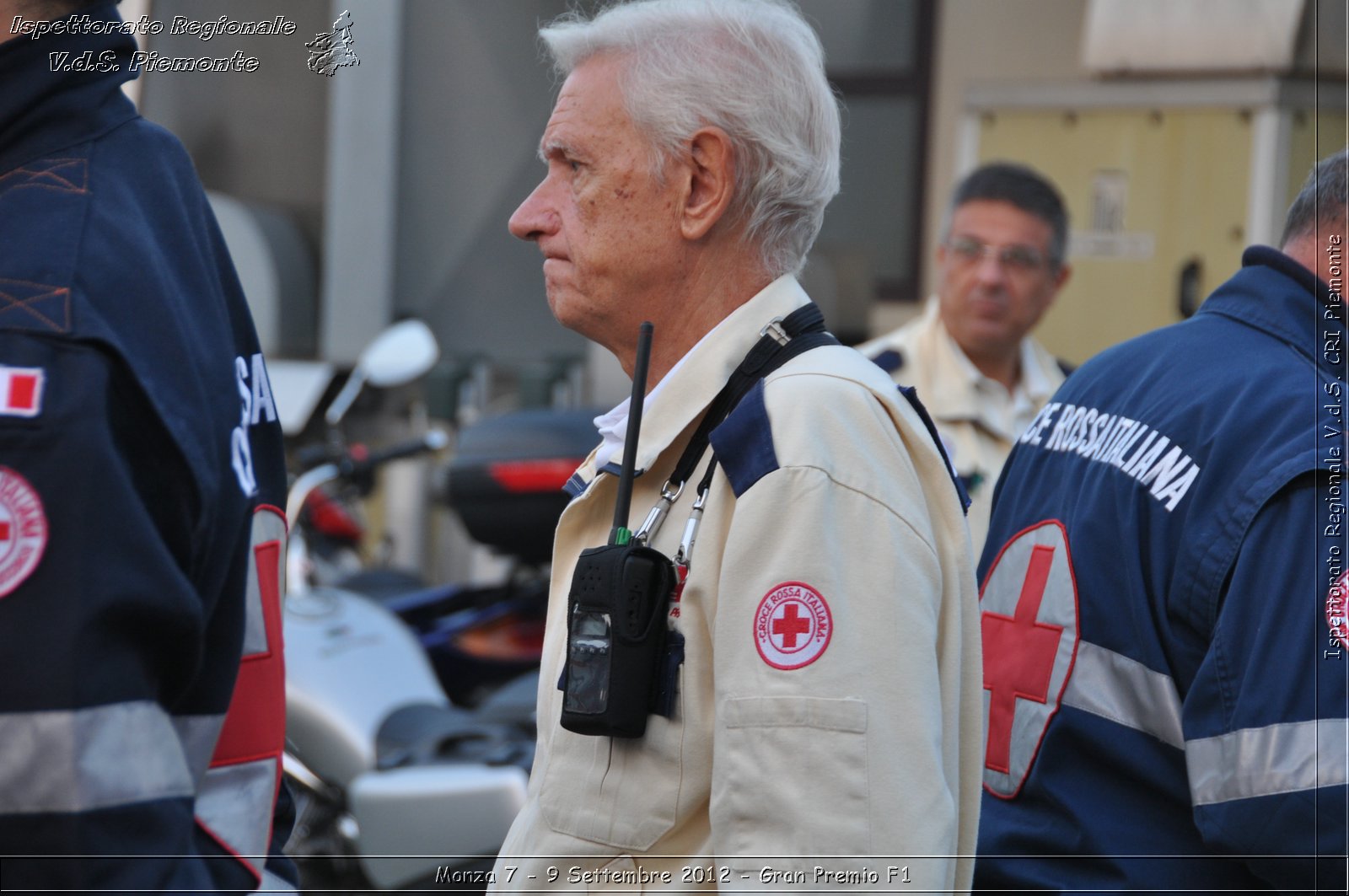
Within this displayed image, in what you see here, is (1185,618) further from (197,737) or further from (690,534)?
(197,737)

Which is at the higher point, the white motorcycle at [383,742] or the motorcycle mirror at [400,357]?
the motorcycle mirror at [400,357]

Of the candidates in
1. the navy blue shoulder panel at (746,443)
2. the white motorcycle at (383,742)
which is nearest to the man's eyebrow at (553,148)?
the navy blue shoulder panel at (746,443)

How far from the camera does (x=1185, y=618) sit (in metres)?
1.65

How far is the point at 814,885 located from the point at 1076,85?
506cm

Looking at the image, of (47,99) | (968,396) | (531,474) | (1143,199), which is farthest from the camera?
(1143,199)

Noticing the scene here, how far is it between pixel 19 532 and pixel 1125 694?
1.20 meters

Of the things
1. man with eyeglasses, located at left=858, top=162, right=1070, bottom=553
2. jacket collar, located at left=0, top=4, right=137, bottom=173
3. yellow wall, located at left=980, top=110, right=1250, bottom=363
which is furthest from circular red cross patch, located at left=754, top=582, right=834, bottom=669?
yellow wall, located at left=980, top=110, right=1250, bottom=363

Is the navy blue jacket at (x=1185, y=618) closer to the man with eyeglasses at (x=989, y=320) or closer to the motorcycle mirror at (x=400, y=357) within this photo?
the man with eyeglasses at (x=989, y=320)

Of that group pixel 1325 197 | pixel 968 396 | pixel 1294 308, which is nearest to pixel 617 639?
pixel 1294 308

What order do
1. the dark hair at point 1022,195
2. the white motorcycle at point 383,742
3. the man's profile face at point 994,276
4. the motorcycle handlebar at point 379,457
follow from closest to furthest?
1. the white motorcycle at point 383,742
2. the man's profile face at point 994,276
3. the dark hair at point 1022,195
4. the motorcycle handlebar at point 379,457

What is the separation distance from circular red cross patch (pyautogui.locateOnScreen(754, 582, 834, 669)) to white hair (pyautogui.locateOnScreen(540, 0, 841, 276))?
1.49ft

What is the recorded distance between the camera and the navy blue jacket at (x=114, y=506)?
1.12 metres

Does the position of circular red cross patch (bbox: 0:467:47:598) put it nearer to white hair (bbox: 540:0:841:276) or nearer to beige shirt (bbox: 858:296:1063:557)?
white hair (bbox: 540:0:841:276)

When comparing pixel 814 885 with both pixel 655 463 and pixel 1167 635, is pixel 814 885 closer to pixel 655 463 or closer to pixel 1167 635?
pixel 655 463
